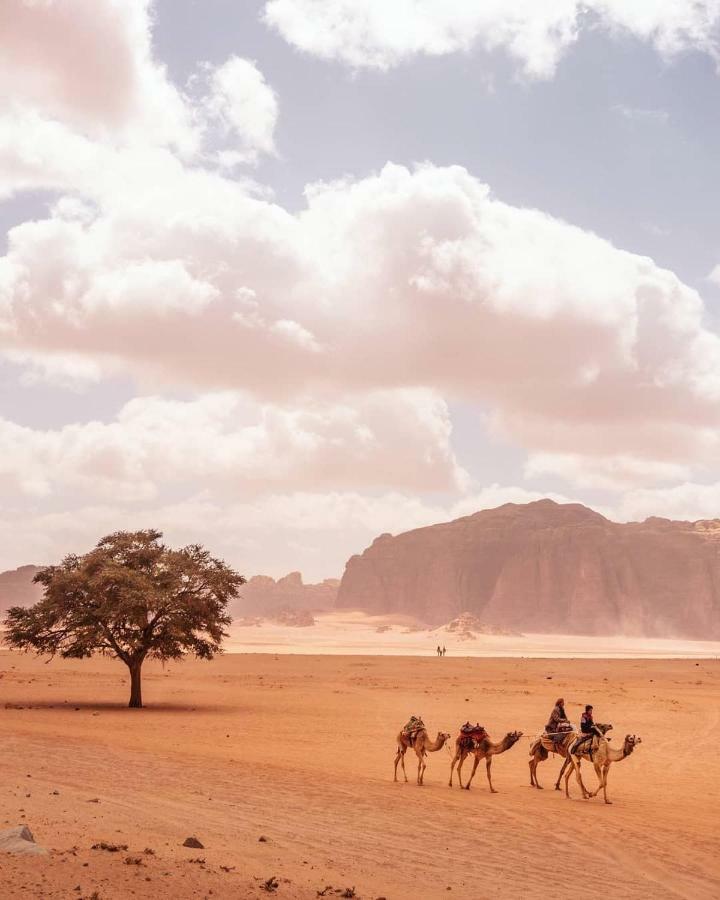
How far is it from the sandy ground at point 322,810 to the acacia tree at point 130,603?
2.69 metres

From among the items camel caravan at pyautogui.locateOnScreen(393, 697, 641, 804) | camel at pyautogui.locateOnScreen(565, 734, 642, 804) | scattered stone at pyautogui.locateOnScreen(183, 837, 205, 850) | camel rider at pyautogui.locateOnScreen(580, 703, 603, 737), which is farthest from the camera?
camel rider at pyautogui.locateOnScreen(580, 703, 603, 737)

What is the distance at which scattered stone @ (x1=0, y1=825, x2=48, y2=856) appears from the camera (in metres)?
11.1

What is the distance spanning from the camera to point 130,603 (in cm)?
3684

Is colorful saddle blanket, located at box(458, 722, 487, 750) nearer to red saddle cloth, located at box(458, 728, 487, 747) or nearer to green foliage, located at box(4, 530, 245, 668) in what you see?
red saddle cloth, located at box(458, 728, 487, 747)

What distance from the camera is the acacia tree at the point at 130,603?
37812 millimetres

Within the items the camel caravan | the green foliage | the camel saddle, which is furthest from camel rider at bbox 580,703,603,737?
the green foliage

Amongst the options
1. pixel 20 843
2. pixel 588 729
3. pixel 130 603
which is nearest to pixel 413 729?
pixel 588 729

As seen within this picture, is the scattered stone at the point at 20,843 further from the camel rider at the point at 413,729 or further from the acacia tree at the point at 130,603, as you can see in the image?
the acacia tree at the point at 130,603

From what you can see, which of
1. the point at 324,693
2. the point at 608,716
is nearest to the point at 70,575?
the point at 324,693

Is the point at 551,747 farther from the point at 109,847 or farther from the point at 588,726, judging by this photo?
the point at 109,847

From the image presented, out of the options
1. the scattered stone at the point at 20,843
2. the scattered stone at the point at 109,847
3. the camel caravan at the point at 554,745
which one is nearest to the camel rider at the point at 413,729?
the camel caravan at the point at 554,745

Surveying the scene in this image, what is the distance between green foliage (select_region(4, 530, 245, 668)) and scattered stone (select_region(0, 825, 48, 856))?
84.5ft

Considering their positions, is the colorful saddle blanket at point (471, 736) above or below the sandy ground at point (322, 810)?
above

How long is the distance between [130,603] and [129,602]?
0.22ft
